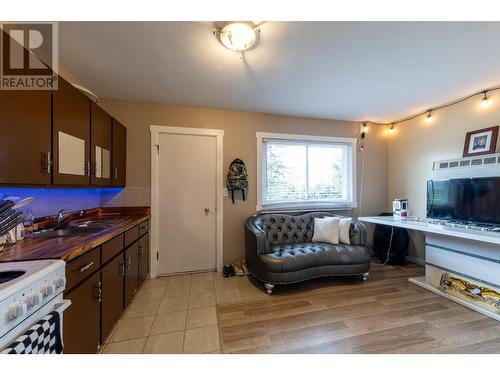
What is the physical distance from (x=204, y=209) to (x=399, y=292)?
2658 millimetres

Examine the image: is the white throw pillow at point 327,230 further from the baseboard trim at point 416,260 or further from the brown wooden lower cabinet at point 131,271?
the brown wooden lower cabinet at point 131,271

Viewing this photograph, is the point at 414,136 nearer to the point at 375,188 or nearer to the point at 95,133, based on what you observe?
the point at 375,188

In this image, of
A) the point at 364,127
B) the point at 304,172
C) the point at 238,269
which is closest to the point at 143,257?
the point at 238,269

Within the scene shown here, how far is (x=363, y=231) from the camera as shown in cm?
283

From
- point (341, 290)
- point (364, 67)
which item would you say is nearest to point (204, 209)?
point (341, 290)

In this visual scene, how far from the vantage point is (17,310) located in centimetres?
80

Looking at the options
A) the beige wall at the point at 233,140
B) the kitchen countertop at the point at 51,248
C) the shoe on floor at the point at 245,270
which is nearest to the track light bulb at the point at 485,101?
the beige wall at the point at 233,140

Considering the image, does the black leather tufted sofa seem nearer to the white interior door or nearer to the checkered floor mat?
the white interior door

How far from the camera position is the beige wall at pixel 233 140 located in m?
2.80

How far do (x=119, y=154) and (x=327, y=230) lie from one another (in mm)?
2948

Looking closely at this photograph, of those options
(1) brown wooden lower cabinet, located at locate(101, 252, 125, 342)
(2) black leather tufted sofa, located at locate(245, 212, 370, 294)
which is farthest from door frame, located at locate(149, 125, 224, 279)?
(1) brown wooden lower cabinet, located at locate(101, 252, 125, 342)

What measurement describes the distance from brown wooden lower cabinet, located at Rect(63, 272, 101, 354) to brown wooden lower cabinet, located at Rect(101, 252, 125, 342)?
0.27 feet

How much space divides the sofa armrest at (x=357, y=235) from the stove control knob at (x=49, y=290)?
304 cm

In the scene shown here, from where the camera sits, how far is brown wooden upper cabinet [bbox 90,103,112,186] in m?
1.90
